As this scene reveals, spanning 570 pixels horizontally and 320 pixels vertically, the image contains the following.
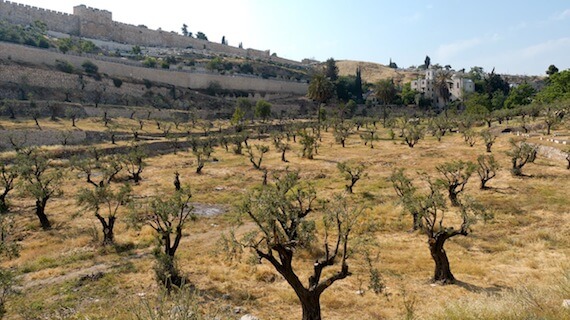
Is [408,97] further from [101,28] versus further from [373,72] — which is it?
[101,28]

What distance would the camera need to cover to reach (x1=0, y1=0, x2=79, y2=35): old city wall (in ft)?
383

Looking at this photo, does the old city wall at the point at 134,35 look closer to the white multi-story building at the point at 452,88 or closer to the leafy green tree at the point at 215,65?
the leafy green tree at the point at 215,65

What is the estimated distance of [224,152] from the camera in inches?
2028

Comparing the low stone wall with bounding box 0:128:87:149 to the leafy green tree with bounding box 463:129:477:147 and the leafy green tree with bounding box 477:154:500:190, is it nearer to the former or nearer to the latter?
the leafy green tree with bounding box 477:154:500:190

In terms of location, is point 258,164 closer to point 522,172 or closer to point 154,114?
point 522,172

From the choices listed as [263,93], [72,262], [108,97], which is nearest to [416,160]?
[72,262]

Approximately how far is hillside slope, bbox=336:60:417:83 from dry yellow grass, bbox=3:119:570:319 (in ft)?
→ 427

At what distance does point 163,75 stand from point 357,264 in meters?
91.3

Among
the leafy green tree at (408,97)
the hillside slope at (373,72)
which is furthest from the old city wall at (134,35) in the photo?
the leafy green tree at (408,97)

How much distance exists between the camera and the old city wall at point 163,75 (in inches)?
3145

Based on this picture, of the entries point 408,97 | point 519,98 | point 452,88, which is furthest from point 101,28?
point 519,98

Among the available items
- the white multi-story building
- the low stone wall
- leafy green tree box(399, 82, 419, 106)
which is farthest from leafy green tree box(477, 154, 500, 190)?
the white multi-story building

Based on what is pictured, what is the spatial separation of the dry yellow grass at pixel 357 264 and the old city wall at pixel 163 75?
66.1m

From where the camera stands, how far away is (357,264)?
1647 cm
